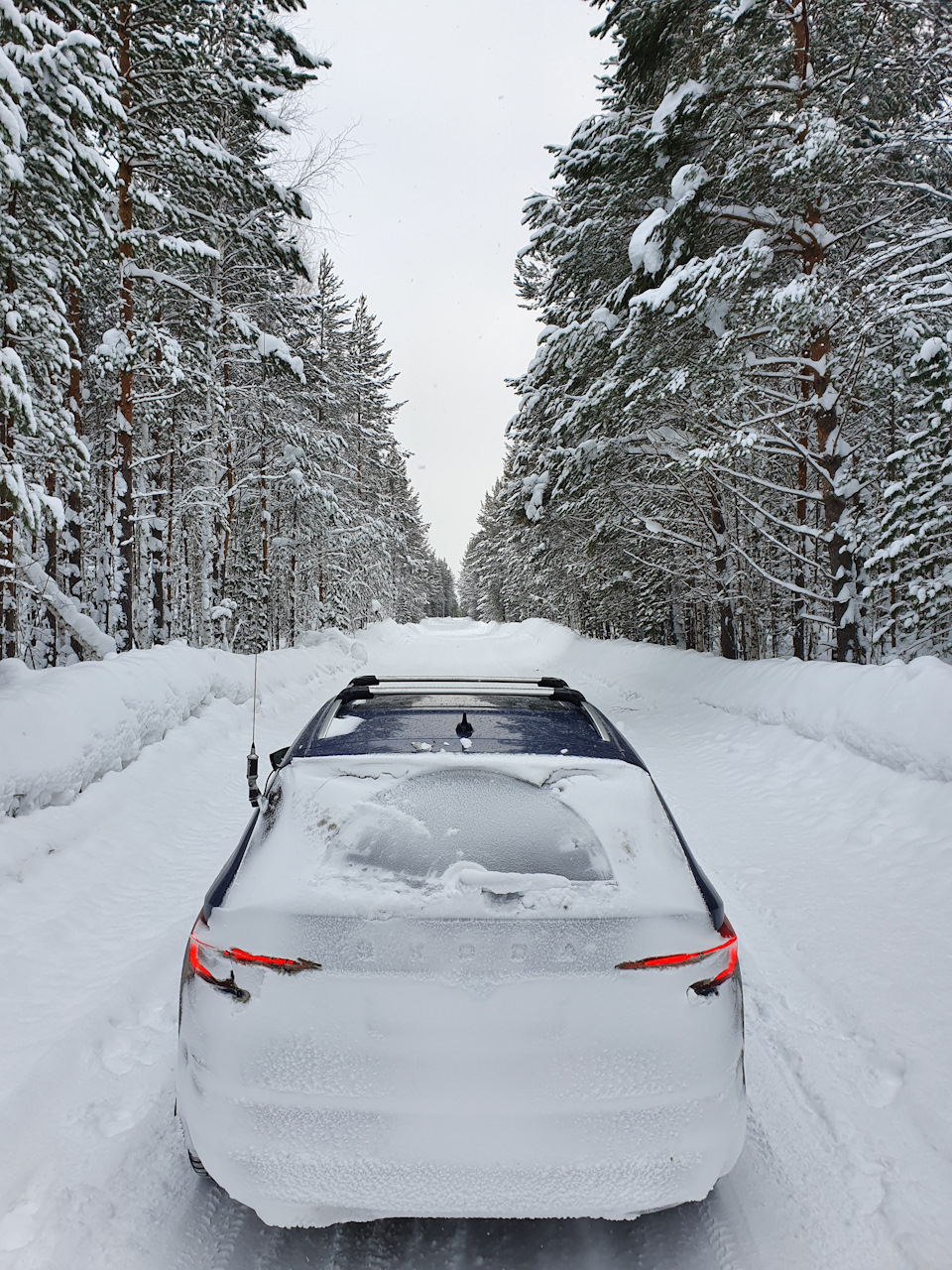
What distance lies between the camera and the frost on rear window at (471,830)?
215 centimetres

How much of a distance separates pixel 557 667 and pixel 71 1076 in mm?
22306

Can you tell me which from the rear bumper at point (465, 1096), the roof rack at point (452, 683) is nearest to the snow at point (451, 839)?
the rear bumper at point (465, 1096)

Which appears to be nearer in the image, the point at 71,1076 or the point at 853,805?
the point at 71,1076

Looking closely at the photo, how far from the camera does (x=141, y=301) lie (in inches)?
506

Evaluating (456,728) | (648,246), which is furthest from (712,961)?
(648,246)

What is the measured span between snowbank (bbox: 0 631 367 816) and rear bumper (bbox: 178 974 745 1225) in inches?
160

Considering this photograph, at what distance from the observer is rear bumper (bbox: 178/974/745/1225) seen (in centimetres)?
181

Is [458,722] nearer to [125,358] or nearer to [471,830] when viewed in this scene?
[471,830]

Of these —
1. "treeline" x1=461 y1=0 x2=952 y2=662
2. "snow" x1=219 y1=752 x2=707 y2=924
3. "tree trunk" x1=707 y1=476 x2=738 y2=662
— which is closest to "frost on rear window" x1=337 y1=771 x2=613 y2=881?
"snow" x1=219 y1=752 x2=707 y2=924

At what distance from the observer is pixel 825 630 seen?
2119 centimetres

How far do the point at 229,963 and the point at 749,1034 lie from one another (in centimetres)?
257

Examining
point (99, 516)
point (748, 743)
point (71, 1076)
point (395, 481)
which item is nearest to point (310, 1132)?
point (71, 1076)

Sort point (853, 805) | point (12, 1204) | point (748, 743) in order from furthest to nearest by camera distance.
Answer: point (748, 743) < point (853, 805) < point (12, 1204)

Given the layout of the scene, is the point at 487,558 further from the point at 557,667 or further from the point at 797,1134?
the point at 797,1134
